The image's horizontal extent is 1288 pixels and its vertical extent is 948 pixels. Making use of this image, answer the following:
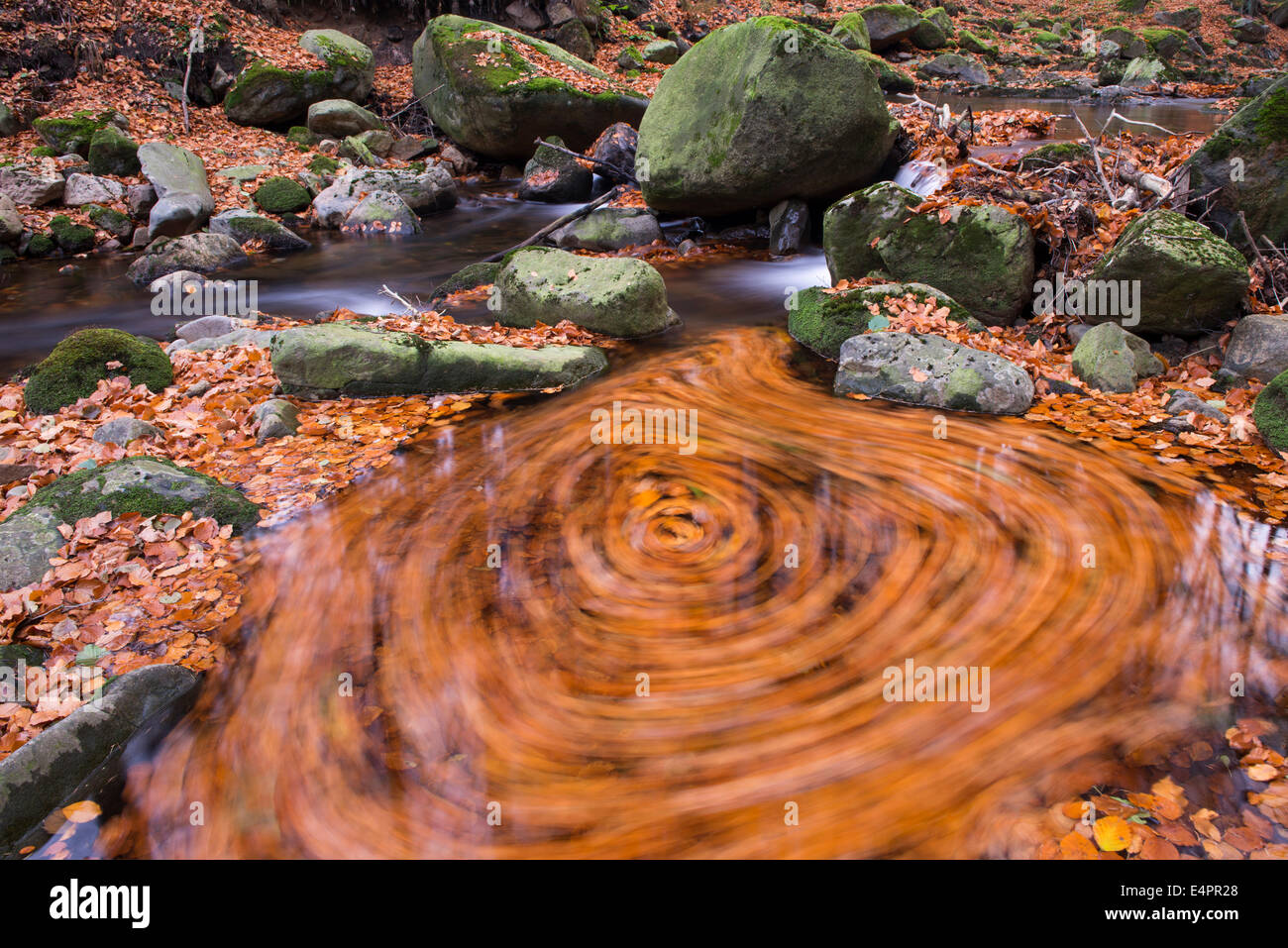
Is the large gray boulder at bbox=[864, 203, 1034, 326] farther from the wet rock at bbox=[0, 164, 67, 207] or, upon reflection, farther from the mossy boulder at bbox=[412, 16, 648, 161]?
the wet rock at bbox=[0, 164, 67, 207]

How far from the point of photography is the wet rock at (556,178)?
588 inches

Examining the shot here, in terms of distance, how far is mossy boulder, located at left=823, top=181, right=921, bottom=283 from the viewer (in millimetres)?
8086

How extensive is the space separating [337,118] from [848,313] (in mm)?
14123

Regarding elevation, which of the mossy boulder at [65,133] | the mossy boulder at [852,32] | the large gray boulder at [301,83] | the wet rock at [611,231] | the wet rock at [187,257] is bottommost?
the wet rock at [187,257]

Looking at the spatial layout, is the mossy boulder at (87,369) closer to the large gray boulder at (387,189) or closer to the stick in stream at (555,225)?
the stick in stream at (555,225)

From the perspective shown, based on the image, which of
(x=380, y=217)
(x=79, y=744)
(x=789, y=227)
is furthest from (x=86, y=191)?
(x=79, y=744)

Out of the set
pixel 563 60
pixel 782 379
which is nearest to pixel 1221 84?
pixel 563 60

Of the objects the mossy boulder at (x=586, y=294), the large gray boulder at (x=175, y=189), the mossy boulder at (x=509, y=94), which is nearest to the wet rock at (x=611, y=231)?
the mossy boulder at (x=586, y=294)

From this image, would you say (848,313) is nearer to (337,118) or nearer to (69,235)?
(69,235)

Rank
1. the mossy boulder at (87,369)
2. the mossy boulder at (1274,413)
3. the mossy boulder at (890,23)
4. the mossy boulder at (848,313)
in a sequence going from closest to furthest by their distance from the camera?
1. the mossy boulder at (1274,413)
2. the mossy boulder at (87,369)
3. the mossy boulder at (848,313)
4. the mossy boulder at (890,23)

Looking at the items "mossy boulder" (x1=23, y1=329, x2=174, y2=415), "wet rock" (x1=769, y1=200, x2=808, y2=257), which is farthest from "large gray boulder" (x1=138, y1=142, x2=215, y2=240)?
"wet rock" (x1=769, y1=200, x2=808, y2=257)

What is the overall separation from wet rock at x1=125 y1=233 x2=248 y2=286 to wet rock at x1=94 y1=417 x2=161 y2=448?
6.47m

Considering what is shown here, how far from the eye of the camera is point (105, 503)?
439 cm

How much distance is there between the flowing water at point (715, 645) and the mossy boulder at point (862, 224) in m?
3.14
